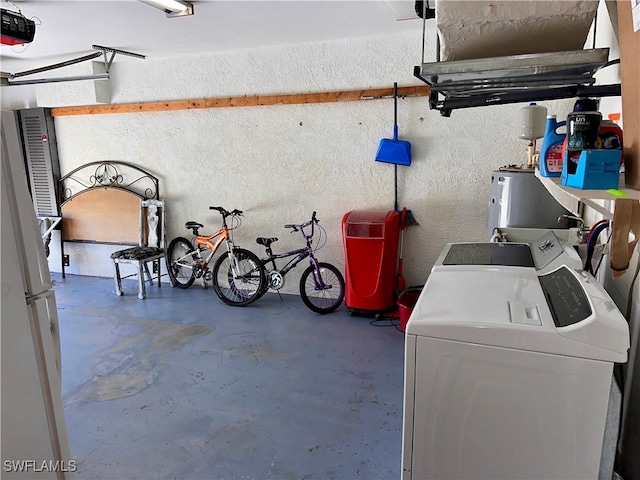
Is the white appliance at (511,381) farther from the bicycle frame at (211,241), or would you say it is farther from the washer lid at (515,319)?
the bicycle frame at (211,241)

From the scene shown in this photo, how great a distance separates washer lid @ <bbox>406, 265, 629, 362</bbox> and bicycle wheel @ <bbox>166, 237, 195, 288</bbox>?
4117 millimetres

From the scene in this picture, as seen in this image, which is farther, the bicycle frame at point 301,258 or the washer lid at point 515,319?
the bicycle frame at point 301,258

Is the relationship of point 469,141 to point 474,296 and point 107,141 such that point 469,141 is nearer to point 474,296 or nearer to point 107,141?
point 474,296

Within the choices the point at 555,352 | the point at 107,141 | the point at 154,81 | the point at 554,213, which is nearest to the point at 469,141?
the point at 554,213

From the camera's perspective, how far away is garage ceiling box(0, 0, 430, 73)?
3.10 metres

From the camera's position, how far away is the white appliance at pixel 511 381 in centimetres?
116

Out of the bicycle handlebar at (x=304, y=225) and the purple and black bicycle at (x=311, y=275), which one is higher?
the bicycle handlebar at (x=304, y=225)

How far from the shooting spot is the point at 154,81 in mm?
4988

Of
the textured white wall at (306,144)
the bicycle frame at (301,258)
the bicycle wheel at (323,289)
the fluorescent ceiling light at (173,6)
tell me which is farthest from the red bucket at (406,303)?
the fluorescent ceiling light at (173,6)

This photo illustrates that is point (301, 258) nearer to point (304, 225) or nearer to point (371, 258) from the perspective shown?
point (304, 225)

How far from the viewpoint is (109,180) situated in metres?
5.51

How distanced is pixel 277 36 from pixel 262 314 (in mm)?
2715

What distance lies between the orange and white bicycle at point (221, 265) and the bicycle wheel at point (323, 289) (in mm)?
471

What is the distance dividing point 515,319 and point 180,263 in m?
4.52
